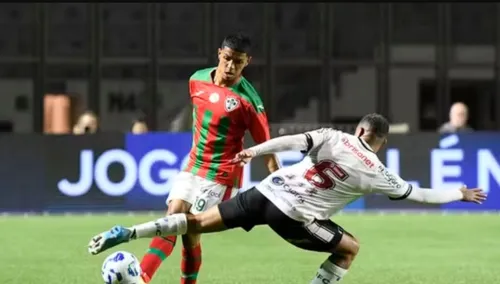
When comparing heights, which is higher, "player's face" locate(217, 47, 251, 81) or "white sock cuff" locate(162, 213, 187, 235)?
"player's face" locate(217, 47, 251, 81)

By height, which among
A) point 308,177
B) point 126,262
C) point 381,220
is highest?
point 308,177

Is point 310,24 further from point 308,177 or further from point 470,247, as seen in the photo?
point 308,177

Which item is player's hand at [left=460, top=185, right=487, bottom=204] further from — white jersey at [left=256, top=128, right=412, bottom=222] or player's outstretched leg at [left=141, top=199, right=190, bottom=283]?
player's outstretched leg at [left=141, top=199, right=190, bottom=283]

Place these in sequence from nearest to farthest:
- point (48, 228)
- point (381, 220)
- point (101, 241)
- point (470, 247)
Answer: point (101, 241), point (470, 247), point (48, 228), point (381, 220)

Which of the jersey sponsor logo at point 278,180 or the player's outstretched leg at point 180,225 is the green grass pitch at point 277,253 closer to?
the player's outstretched leg at point 180,225

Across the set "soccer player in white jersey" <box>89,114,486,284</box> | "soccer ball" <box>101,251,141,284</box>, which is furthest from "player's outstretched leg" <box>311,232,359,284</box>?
"soccer ball" <box>101,251,141,284</box>

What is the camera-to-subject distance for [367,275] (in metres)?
10.8

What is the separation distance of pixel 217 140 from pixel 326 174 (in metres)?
1.17

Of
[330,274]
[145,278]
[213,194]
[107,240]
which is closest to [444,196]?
[330,274]

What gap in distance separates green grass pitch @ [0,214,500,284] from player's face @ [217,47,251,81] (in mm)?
2231

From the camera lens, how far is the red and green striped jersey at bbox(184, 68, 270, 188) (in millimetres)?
8930

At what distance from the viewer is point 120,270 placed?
26.6 ft

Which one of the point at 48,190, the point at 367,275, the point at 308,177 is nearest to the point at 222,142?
the point at 308,177

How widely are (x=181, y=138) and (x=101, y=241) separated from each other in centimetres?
1075
